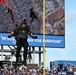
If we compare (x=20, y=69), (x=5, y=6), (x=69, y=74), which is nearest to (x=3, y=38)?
(x=5, y=6)

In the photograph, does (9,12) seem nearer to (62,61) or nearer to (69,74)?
(62,61)

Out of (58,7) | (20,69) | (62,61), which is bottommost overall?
(62,61)

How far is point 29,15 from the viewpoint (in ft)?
116

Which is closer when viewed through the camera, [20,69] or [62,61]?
[20,69]

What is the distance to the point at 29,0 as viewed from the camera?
36.4m

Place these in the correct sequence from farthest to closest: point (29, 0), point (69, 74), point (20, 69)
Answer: point (29, 0) < point (69, 74) < point (20, 69)

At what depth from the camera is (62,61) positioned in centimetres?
3425

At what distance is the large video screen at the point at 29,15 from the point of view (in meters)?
35.6

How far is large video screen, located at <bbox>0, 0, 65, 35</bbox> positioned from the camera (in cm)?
3558

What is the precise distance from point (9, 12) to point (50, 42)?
14.9 ft

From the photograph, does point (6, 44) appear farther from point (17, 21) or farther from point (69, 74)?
point (69, 74)

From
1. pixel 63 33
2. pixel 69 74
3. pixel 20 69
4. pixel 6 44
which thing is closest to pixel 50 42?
pixel 63 33

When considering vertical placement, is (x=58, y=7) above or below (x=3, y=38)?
above

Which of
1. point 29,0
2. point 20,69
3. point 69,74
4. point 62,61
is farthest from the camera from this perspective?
point 29,0
